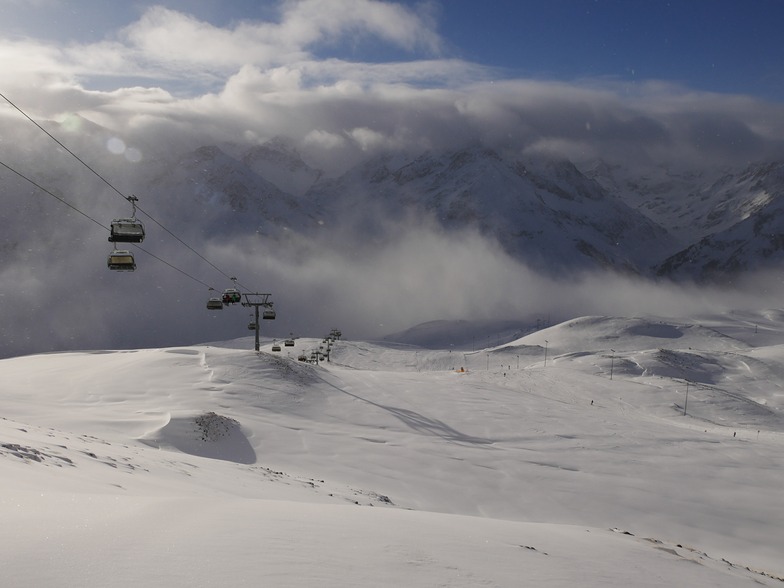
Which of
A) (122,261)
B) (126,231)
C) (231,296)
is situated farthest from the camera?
(231,296)

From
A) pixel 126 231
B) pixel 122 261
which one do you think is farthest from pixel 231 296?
pixel 126 231

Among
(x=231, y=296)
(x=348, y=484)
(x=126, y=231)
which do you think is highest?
(x=126, y=231)

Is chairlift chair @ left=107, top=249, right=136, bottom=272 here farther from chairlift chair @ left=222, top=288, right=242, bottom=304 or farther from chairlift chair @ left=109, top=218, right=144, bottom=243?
chairlift chair @ left=222, top=288, right=242, bottom=304

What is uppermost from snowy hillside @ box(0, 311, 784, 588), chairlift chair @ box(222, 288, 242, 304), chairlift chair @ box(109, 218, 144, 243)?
chairlift chair @ box(109, 218, 144, 243)

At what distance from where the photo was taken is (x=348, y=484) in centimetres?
1861

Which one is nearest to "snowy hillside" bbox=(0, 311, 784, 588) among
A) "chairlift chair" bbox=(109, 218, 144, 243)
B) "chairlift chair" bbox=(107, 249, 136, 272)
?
"chairlift chair" bbox=(107, 249, 136, 272)

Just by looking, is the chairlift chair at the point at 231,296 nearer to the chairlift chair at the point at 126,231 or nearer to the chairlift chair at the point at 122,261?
the chairlift chair at the point at 122,261

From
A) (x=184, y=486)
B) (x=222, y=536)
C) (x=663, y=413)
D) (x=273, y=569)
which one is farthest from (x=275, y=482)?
(x=663, y=413)

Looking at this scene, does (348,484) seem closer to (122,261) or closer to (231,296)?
(122,261)

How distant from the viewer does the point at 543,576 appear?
24.4 feet

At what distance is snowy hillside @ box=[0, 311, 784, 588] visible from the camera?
6145 millimetres

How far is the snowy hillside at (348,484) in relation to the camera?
6145mm

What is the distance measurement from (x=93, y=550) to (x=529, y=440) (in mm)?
24594

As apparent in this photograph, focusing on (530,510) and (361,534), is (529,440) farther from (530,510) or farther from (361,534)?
(361,534)
